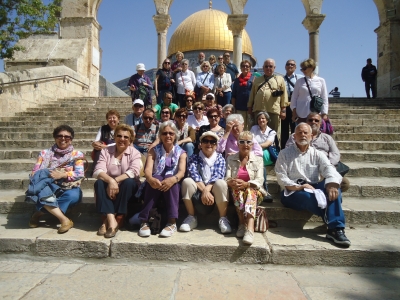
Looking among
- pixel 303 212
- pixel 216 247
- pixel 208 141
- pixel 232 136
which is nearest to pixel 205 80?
pixel 232 136

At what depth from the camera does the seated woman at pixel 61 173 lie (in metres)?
3.63

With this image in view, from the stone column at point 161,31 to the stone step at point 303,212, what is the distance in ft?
37.1

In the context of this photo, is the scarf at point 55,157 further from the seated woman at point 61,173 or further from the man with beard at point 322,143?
the man with beard at point 322,143

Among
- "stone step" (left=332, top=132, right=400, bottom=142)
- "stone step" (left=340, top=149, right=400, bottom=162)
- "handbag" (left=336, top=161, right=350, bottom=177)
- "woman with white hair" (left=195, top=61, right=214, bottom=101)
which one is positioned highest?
"woman with white hair" (left=195, top=61, right=214, bottom=101)

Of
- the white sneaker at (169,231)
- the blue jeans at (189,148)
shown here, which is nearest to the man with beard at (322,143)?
the blue jeans at (189,148)

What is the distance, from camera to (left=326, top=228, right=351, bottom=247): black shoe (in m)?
3.15

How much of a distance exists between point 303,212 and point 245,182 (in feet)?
2.97

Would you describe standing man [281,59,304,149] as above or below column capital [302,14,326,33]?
below

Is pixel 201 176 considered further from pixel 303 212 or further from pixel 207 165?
pixel 303 212

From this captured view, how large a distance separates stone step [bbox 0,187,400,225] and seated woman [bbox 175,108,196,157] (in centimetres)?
106

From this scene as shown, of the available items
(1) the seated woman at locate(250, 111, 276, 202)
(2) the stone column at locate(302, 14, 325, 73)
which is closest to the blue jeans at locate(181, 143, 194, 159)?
(1) the seated woman at locate(250, 111, 276, 202)

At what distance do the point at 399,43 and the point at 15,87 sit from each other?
1501 centimetres

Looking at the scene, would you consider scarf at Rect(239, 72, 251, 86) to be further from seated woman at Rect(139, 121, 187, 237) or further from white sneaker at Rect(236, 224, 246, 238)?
white sneaker at Rect(236, 224, 246, 238)

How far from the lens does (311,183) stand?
12.2 ft
